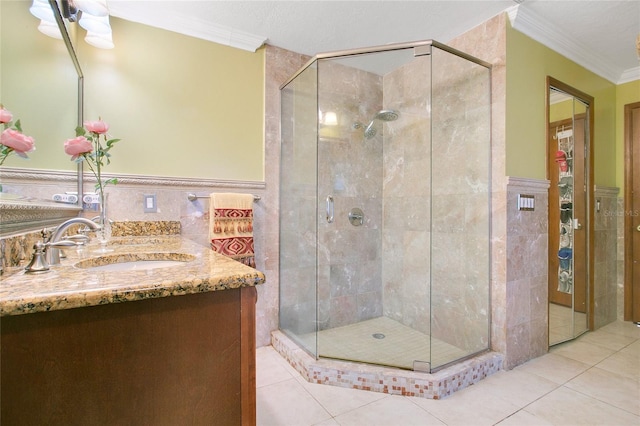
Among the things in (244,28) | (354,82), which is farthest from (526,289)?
(244,28)

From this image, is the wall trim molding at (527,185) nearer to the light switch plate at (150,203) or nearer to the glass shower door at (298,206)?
the glass shower door at (298,206)

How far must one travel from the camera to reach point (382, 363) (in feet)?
6.07

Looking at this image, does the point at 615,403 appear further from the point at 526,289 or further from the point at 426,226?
the point at 426,226

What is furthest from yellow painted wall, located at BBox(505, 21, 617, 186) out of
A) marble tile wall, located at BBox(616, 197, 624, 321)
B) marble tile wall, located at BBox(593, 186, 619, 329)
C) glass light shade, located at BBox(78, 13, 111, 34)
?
glass light shade, located at BBox(78, 13, 111, 34)

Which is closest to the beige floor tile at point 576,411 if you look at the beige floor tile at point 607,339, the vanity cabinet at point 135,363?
the beige floor tile at point 607,339

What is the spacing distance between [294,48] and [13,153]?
2.01m

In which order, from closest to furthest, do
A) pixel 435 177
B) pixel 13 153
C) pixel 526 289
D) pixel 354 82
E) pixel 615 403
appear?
pixel 13 153 < pixel 615 403 < pixel 526 289 < pixel 435 177 < pixel 354 82

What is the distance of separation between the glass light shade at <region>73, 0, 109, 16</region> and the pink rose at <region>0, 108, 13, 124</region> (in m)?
0.82

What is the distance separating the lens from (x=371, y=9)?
6.38 ft

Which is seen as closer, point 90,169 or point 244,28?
point 90,169

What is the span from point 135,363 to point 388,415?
133 centimetres

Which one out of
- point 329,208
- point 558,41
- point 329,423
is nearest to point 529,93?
point 558,41

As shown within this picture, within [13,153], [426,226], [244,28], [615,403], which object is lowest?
[615,403]

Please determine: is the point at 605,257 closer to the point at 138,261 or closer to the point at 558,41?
the point at 558,41
